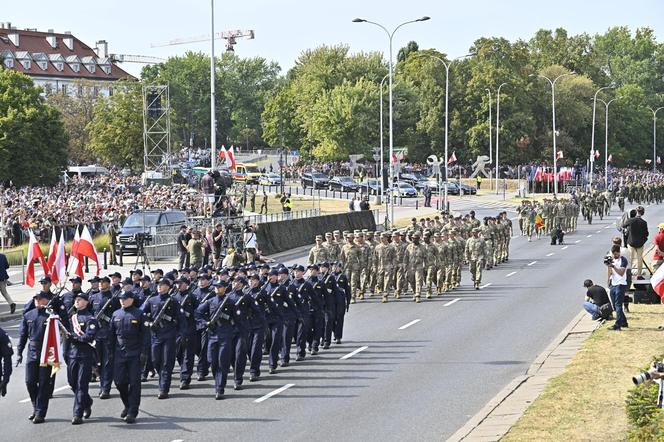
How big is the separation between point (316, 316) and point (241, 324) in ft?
11.0

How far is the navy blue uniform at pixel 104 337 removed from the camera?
53.2ft

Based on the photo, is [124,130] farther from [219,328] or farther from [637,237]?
[219,328]

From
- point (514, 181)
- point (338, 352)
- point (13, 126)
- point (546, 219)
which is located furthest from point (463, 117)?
point (338, 352)

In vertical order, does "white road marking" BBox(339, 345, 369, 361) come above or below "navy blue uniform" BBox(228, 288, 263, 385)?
below

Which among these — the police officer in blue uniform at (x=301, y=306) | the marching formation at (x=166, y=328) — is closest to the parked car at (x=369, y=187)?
the police officer in blue uniform at (x=301, y=306)

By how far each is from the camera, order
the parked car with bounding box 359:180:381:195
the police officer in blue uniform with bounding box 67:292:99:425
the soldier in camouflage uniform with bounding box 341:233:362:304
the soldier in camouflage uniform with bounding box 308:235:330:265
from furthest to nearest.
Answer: the parked car with bounding box 359:180:381:195 → the soldier in camouflage uniform with bounding box 341:233:362:304 → the soldier in camouflage uniform with bounding box 308:235:330:265 → the police officer in blue uniform with bounding box 67:292:99:425

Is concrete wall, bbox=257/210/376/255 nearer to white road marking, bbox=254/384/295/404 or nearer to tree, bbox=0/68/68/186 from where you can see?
white road marking, bbox=254/384/295/404

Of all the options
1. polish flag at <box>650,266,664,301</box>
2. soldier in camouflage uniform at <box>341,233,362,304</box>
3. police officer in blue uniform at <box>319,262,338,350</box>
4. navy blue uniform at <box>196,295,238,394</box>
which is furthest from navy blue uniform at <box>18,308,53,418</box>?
soldier in camouflage uniform at <box>341,233,362,304</box>

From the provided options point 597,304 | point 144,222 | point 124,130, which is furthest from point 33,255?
point 124,130

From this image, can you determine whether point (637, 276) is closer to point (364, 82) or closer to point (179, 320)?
point (179, 320)

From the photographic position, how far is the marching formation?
15281mm

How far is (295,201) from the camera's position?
68.8 meters

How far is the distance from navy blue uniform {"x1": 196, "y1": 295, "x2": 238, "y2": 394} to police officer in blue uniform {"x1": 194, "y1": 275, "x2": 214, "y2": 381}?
0.41 meters

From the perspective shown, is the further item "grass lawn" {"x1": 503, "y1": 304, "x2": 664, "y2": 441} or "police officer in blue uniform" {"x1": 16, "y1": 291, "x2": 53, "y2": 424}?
"police officer in blue uniform" {"x1": 16, "y1": 291, "x2": 53, "y2": 424}
